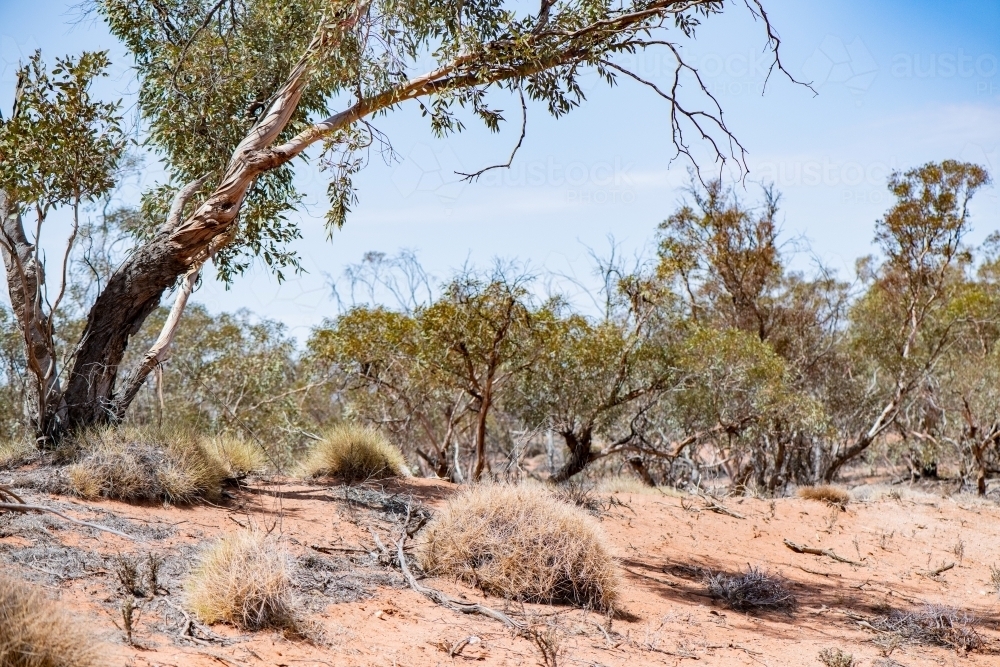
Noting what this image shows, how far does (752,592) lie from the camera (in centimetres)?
772

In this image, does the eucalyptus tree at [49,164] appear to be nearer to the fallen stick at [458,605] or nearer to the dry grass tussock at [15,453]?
the dry grass tussock at [15,453]

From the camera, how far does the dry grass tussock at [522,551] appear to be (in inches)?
253

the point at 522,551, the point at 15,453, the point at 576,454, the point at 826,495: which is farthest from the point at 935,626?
the point at 15,453

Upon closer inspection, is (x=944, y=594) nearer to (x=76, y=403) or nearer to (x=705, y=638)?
(x=705, y=638)

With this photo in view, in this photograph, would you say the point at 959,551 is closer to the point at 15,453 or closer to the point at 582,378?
the point at 582,378

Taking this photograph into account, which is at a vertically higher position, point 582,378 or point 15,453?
point 582,378

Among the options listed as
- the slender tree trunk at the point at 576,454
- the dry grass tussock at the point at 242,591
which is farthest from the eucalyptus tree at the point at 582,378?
the dry grass tussock at the point at 242,591

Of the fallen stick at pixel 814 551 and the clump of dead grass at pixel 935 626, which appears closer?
the clump of dead grass at pixel 935 626

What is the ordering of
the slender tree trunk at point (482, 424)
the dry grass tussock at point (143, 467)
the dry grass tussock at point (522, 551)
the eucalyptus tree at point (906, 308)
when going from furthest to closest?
1. the eucalyptus tree at point (906, 308)
2. the slender tree trunk at point (482, 424)
3. the dry grass tussock at point (143, 467)
4. the dry grass tussock at point (522, 551)

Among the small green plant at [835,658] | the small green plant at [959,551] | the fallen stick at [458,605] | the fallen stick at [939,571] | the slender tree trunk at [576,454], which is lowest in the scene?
the small green plant at [835,658]

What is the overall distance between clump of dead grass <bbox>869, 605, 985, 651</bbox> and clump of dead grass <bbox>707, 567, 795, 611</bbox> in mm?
805

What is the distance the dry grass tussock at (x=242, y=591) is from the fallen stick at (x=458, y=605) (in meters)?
1.31

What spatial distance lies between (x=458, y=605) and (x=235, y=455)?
4.29 metres

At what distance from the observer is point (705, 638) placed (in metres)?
6.29
